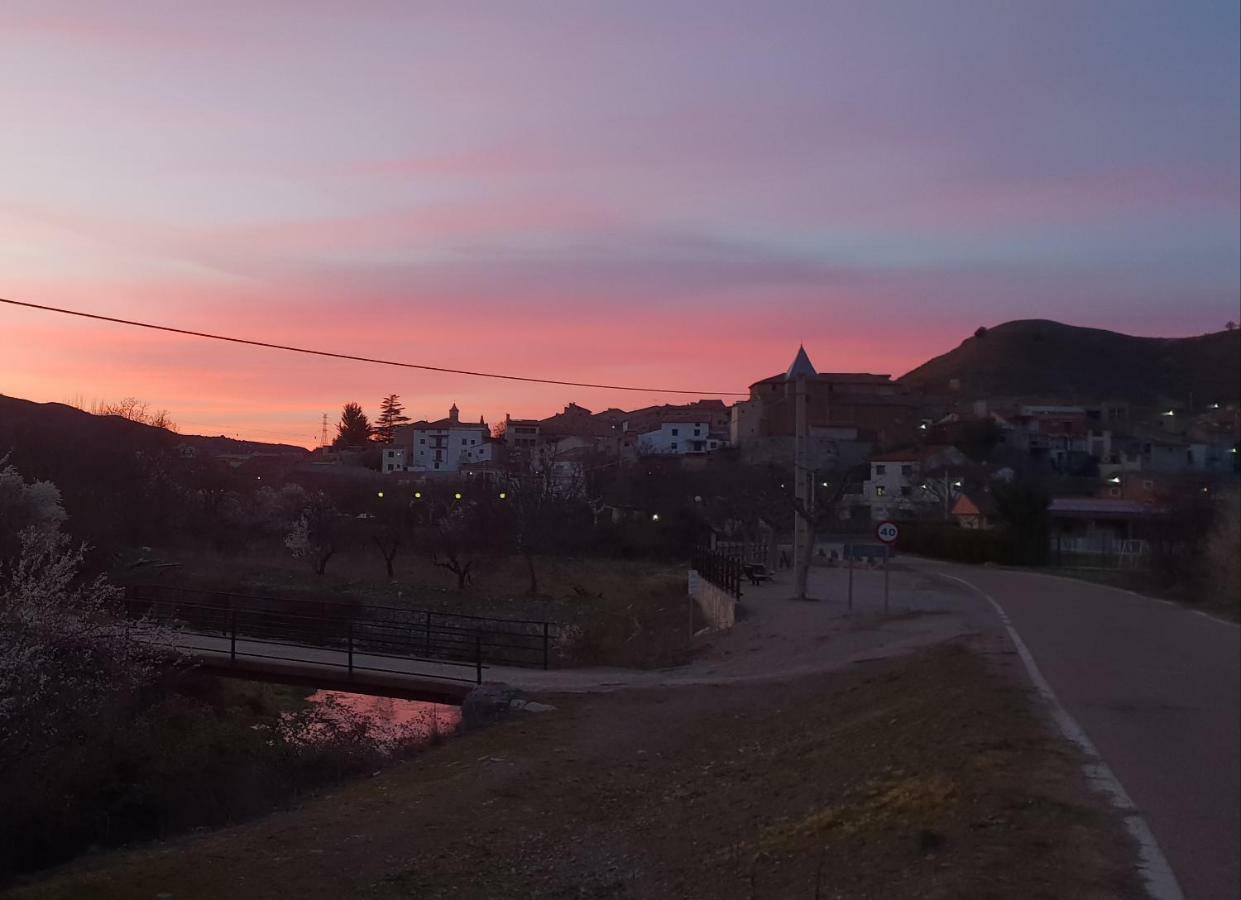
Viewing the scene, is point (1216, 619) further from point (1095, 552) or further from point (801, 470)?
point (1095, 552)

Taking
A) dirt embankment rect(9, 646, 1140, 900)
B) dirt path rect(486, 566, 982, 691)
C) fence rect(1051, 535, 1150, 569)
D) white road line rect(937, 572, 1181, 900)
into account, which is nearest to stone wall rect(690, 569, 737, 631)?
dirt path rect(486, 566, 982, 691)

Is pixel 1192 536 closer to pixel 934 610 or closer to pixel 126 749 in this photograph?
pixel 934 610

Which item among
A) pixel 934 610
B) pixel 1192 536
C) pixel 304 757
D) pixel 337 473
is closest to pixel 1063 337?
pixel 337 473

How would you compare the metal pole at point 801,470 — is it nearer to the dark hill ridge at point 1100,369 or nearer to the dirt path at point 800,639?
the dirt path at point 800,639

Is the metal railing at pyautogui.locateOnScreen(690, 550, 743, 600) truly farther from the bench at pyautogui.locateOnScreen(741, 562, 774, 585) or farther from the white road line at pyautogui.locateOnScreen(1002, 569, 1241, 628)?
→ the white road line at pyautogui.locateOnScreen(1002, 569, 1241, 628)

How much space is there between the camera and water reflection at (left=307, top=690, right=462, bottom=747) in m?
17.1

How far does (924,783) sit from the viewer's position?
9.57 m

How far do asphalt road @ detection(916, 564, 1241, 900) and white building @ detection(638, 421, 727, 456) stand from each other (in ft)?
299

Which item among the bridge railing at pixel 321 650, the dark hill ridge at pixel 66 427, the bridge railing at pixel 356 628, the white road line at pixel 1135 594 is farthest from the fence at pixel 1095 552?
the dark hill ridge at pixel 66 427

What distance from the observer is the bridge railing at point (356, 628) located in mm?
20953

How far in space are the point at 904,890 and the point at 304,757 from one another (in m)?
11.8

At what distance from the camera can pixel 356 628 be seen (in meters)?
31.5

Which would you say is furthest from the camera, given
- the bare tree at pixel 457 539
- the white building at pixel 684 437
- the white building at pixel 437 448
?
the white building at pixel 684 437

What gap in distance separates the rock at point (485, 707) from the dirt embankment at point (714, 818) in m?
0.71
